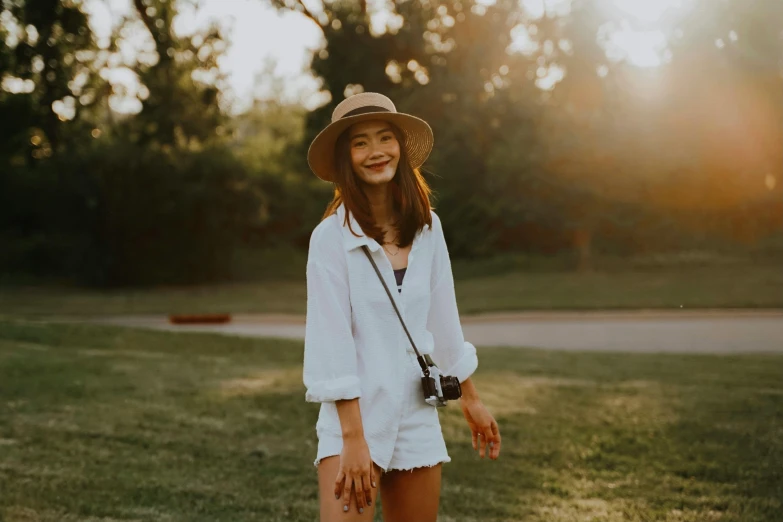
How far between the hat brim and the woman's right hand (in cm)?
85

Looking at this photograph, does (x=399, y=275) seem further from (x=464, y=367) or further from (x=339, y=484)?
(x=339, y=484)

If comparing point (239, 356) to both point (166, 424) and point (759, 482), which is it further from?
point (759, 482)

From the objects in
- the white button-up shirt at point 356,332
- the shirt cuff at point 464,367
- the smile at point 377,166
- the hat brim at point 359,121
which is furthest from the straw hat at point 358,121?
the shirt cuff at point 464,367

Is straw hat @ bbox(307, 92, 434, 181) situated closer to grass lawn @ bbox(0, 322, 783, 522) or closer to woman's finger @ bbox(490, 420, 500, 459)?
woman's finger @ bbox(490, 420, 500, 459)

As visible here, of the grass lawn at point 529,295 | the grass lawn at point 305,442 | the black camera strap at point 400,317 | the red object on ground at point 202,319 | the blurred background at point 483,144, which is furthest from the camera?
the blurred background at point 483,144

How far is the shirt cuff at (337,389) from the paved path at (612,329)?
1041 centimetres

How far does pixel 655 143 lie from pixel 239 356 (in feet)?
61.9

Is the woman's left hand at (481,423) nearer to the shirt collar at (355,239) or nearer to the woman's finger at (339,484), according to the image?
the woman's finger at (339,484)

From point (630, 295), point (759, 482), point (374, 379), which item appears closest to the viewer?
point (374, 379)

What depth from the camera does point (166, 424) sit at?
699 cm

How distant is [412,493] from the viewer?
2537 millimetres

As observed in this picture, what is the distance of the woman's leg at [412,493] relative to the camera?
8.31 ft

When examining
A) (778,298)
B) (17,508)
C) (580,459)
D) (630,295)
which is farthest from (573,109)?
(17,508)

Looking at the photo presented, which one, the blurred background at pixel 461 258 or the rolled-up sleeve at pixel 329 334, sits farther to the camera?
the blurred background at pixel 461 258
